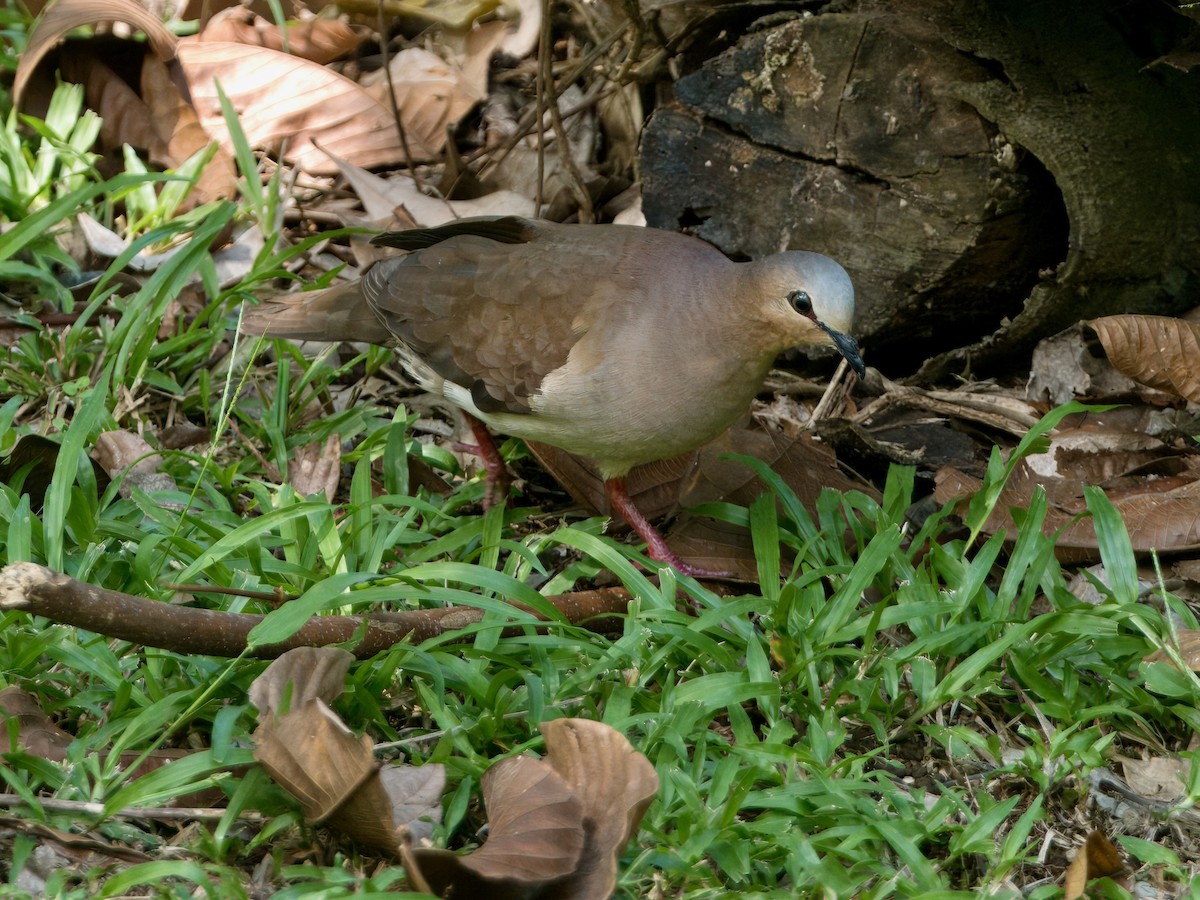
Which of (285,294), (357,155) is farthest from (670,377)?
(357,155)

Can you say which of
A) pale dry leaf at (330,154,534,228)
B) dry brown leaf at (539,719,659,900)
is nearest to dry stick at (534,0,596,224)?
pale dry leaf at (330,154,534,228)

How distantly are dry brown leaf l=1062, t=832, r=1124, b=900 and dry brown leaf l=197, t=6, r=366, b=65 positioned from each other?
4975mm

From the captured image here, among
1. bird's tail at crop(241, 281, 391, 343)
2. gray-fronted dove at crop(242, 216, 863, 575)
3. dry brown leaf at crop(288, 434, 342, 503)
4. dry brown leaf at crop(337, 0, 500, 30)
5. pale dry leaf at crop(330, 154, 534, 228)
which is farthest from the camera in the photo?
dry brown leaf at crop(337, 0, 500, 30)

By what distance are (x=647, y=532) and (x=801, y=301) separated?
0.89 m

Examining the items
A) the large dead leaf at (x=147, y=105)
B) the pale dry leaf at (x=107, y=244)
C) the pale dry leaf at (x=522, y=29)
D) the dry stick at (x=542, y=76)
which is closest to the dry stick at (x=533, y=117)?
the dry stick at (x=542, y=76)

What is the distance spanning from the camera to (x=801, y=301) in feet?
12.1

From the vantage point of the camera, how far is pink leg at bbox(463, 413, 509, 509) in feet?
13.9

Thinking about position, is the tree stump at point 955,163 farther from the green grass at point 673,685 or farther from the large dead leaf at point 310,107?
the large dead leaf at point 310,107

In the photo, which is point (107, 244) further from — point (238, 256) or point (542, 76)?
point (542, 76)

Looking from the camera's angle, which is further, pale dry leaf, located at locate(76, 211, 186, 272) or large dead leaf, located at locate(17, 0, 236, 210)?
large dead leaf, located at locate(17, 0, 236, 210)

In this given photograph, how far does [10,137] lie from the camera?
5.27 metres

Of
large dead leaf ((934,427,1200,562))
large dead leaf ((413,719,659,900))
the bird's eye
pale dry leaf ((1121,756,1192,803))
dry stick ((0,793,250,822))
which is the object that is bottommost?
pale dry leaf ((1121,756,1192,803))

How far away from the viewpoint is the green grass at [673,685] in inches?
103

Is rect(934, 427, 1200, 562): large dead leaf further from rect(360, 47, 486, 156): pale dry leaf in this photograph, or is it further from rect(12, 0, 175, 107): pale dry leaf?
rect(12, 0, 175, 107): pale dry leaf
